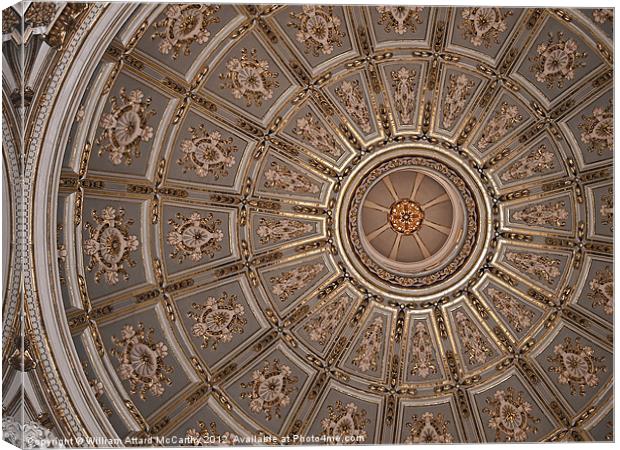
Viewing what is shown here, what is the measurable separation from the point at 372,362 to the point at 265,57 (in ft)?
13.7

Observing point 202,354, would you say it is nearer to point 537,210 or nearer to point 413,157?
point 413,157

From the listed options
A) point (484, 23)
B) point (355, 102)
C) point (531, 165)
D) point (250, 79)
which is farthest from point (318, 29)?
point (531, 165)

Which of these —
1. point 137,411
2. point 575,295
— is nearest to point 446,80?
point 575,295

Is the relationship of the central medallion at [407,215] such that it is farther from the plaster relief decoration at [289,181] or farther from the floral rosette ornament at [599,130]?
the floral rosette ornament at [599,130]

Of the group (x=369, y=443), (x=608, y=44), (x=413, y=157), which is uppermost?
(x=608, y=44)

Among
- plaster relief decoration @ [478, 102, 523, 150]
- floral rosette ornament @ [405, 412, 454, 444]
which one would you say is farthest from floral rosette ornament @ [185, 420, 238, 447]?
plaster relief decoration @ [478, 102, 523, 150]

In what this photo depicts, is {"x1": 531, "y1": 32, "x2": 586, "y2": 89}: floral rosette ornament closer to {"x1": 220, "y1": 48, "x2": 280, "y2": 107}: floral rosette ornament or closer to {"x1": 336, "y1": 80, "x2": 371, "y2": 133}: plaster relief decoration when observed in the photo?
{"x1": 336, "y1": 80, "x2": 371, "y2": 133}: plaster relief decoration

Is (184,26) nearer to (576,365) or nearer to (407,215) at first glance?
(407,215)

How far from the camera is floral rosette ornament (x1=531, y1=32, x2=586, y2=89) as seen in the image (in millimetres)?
8297

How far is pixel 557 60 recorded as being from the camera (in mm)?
8445

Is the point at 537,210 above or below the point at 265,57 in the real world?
below

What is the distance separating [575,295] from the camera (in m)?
9.35

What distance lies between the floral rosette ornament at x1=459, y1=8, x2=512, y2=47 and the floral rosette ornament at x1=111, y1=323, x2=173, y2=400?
523cm

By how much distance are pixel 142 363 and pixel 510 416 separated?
4376 millimetres
